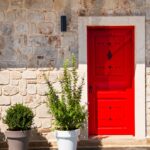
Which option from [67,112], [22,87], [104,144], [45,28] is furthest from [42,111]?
[45,28]

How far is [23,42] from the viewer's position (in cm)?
885

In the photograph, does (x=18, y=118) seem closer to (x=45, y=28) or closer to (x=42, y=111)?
(x=42, y=111)

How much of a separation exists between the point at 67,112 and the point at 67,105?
0.82ft

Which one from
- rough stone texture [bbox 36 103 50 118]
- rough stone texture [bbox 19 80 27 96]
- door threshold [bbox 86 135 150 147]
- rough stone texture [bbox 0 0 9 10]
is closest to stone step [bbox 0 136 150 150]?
door threshold [bbox 86 135 150 147]

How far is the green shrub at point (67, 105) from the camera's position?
819 centimetres

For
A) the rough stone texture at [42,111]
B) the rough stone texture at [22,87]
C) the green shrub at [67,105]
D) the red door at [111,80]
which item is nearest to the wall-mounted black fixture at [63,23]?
the red door at [111,80]

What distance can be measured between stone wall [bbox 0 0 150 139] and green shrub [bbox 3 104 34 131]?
54 centimetres

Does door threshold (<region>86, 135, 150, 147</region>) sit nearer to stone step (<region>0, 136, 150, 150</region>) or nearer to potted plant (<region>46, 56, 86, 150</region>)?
stone step (<region>0, 136, 150, 150</region>)

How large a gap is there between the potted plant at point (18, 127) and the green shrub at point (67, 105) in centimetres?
46

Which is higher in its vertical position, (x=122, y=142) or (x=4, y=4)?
(x=4, y=4)

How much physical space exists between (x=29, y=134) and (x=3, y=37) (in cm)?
182

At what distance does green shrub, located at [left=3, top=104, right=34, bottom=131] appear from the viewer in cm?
827

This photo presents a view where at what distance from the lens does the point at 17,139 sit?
8.25 m

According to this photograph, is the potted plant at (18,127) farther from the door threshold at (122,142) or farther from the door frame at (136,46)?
the door threshold at (122,142)
